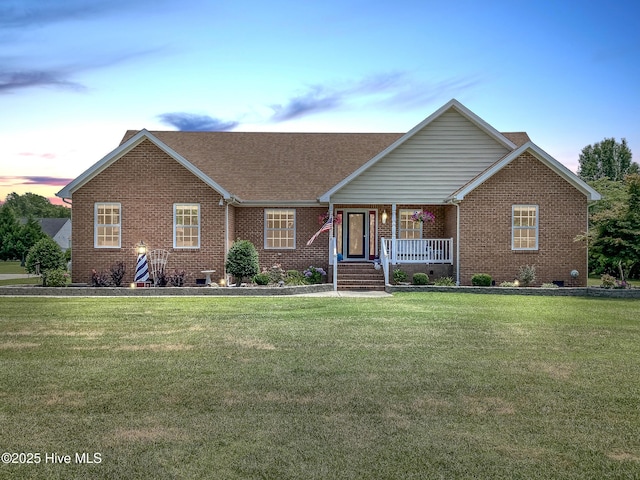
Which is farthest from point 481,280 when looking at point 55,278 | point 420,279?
point 55,278

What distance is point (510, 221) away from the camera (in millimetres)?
21297

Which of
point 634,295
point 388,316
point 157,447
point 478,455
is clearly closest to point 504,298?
point 634,295

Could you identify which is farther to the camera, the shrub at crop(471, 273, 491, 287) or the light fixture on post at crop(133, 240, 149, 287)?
the light fixture on post at crop(133, 240, 149, 287)

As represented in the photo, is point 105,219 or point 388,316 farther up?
point 105,219

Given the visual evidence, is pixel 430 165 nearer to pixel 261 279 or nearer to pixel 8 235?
pixel 261 279

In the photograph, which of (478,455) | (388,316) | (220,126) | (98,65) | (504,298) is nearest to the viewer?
(478,455)

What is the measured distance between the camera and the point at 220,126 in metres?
50.8

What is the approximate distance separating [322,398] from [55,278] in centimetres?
1579

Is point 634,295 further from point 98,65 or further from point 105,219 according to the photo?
point 98,65

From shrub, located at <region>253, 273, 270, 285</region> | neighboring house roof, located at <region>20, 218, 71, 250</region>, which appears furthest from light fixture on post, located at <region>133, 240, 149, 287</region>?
neighboring house roof, located at <region>20, 218, 71, 250</region>

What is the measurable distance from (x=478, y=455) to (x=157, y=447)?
115 inches

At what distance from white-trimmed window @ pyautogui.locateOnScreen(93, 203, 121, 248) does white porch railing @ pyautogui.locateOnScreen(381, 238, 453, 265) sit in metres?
10.5

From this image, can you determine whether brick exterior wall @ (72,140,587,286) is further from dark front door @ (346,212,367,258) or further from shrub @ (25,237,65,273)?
dark front door @ (346,212,367,258)

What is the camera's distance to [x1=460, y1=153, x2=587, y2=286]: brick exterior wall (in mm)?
21203
